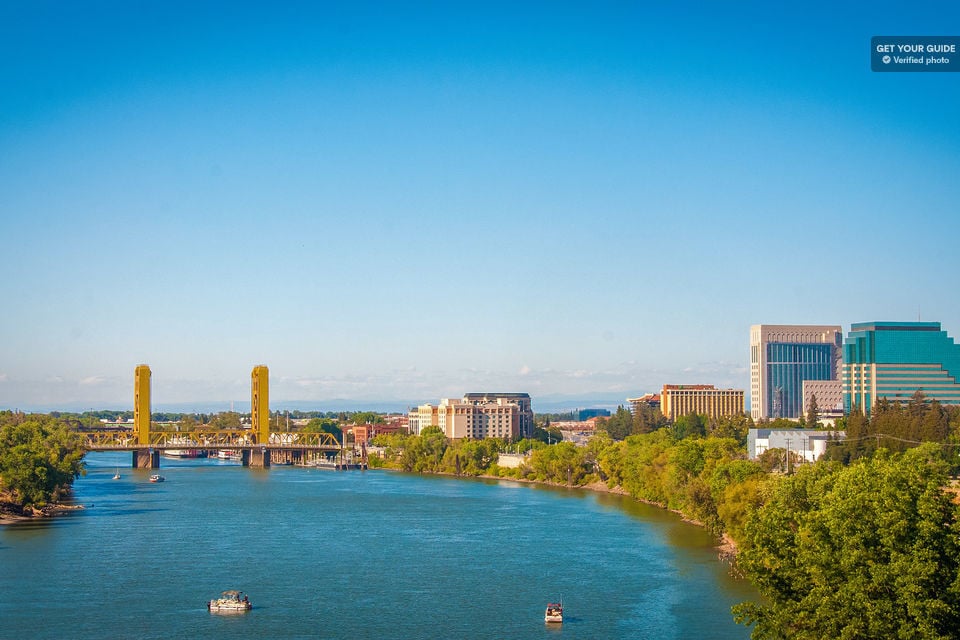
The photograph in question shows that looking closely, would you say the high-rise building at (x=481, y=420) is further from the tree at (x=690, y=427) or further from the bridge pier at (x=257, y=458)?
the tree at (x=690, y=427)

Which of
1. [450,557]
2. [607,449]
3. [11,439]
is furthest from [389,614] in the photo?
[607,449]

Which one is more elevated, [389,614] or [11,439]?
[11,439]

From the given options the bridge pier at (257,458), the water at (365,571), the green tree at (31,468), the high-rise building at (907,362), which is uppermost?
the high-rise building at (907,362)

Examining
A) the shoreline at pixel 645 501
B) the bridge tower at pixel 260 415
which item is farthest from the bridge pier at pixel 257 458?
the shoreline at pixel 645 501

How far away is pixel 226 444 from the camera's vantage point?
86.5 m

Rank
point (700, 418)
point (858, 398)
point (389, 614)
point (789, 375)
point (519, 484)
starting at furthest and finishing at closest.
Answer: point (789, 375)
point (858, 398)
point (700, 418)
point (519, 484)
point (389, 614)

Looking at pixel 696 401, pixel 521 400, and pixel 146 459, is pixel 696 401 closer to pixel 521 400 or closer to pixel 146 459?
pixel 521 400

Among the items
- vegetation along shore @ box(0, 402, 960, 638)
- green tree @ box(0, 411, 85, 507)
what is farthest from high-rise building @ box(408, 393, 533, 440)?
green tree @ box(0, 411, 85, 507)

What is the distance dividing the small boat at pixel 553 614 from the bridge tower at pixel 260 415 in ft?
204

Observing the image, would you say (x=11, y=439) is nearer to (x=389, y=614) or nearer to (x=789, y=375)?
(x=389, y=614)

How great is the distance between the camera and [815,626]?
16.4 meters

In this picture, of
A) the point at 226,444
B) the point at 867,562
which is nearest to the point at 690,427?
the point at 226,444

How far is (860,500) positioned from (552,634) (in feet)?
23.6

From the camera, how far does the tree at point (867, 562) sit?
606 inches
